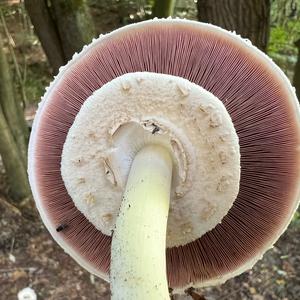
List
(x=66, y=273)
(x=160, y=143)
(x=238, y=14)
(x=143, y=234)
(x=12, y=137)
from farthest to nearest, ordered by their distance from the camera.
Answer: (x=12, y=137) → (x=66, y=273) → (x=238, y=14) → (x=160, y=143) → (x=143, y=234)

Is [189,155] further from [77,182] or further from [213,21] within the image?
[213,21]

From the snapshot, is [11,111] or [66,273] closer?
[66,273]

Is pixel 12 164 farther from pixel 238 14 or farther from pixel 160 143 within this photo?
pixel 160 143

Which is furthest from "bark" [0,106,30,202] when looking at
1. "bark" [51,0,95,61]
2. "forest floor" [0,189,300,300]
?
"bark" [51,0,95,61]

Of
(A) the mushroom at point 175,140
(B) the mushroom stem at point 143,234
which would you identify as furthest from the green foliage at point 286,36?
(B) the mushroom stem at point 143,234

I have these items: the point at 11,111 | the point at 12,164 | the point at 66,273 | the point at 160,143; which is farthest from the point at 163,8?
the point at 160,143

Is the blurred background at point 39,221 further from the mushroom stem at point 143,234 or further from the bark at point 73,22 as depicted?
the mushroom stem at point 143,234
